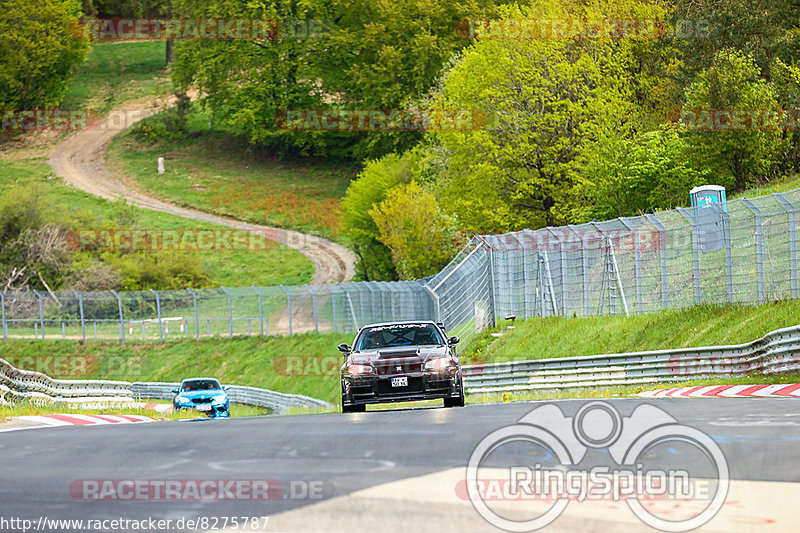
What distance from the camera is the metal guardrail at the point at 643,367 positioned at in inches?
813

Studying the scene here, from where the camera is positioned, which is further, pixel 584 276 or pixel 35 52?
pixel 35 52

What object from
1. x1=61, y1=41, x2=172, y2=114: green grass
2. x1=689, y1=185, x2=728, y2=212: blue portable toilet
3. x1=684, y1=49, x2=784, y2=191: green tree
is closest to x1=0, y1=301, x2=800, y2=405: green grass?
x1=689, y1=185, x2=728, y2=212: blue portable toilet

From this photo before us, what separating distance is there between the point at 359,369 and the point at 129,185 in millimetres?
79320

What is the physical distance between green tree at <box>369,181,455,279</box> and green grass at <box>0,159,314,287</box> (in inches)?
594

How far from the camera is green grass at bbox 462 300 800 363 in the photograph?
23594mm

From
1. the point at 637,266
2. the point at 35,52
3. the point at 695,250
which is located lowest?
the point at 637,266

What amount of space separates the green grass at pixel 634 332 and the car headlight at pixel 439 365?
26.2 feet

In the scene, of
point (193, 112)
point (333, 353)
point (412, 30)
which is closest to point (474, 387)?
point (333, 353)

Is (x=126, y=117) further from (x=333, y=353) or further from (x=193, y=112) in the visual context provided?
(x=333, y=353)

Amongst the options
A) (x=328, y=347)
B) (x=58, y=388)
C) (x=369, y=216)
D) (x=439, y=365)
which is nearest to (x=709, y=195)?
(x=439, y=365)

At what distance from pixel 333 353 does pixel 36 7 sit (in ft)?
233

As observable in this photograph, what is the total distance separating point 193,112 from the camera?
106688 mm

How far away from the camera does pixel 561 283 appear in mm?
33625

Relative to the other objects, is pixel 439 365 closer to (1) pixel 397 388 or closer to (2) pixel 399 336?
(1) pixel 397 388
